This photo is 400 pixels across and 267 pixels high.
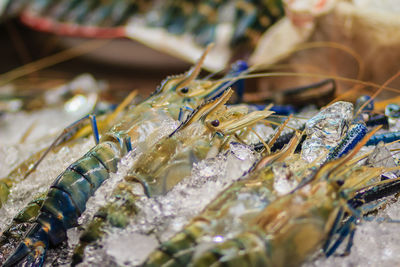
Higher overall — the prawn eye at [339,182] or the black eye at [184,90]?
the black eye at [184,90]

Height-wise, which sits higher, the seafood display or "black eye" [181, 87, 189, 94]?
"black eye" [181, 87, 189, 94]

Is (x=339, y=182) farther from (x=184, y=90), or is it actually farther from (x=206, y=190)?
(x=184, y=90)

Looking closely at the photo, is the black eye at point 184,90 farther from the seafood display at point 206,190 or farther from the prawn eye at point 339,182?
the prawn eye at point 339,182

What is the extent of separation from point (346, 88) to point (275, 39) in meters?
0.33

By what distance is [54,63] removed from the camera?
199cm

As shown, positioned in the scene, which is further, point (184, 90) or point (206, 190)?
point (184, 90)

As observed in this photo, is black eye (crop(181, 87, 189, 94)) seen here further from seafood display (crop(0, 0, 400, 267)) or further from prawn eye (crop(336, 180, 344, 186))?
prawn eye (crop(336, 180, 344, 186))

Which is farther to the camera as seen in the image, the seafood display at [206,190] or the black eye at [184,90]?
the black eye at [184,90]

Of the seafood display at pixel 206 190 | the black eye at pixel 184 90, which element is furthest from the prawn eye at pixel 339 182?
the black eye at pixel 184 90

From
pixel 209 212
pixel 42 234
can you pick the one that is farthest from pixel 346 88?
pixel 42 234

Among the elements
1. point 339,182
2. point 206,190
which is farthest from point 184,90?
point 339,182

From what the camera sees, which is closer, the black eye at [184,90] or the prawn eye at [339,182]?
the prawn eye at [339,182]

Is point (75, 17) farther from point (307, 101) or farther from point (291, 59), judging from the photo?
point (307, 101)

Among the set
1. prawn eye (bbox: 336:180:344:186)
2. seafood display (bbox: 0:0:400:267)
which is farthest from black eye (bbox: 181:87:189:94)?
prawn eye (bbox: 336:180:344:186)
